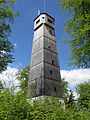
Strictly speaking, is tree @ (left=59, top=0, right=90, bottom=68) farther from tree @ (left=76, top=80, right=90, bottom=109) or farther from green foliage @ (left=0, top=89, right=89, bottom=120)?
tree @ (left=76, top=80, right=90, bottom=109)

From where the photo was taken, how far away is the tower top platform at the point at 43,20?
58.6 ft

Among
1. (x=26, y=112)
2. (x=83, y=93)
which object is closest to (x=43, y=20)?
(x=26, y=112)

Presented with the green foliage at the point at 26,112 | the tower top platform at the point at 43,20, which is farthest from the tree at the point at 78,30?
the tower top platform at the point at 43,20

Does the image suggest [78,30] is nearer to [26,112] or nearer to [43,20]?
[26,112]

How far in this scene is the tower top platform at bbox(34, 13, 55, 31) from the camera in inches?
703

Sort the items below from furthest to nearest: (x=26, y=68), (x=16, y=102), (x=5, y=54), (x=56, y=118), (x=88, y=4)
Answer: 1. (x=26, y=68)
2. (x=5, y=54)
3. (x=88, y=4)
4. (x=16, y=102)
5. (x=56, y=118)

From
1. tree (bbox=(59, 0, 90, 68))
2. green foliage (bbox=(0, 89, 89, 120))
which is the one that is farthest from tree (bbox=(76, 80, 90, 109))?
green foliage (bbox=(0, 89, 89, 120))

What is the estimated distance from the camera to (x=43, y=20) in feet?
58.5

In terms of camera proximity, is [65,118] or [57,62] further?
[57,62]

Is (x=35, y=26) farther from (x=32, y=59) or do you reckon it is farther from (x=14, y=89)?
(x=14, y=89)

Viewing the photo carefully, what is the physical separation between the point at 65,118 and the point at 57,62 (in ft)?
42.5

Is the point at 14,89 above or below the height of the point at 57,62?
below

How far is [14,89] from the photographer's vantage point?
3.86m

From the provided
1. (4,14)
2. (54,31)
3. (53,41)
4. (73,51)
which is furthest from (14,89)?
(54,31)
